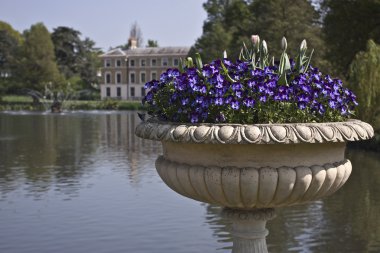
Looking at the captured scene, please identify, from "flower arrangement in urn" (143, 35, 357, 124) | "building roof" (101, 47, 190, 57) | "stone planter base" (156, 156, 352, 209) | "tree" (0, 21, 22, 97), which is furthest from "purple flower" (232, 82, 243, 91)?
"building roof" (101, 47, 190, 57)

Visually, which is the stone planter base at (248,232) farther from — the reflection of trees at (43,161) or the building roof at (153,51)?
the building roof at (153,51)

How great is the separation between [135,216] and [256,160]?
4801 millimetres

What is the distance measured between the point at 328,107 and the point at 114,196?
6166 mm

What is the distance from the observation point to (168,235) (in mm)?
6660

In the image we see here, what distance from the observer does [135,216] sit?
766cm

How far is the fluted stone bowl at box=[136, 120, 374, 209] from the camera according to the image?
3037mm

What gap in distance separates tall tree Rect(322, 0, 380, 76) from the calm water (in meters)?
11.7

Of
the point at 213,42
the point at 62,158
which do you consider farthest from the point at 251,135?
the point at 213,42

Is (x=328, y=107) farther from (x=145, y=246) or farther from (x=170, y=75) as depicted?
(x=145, y=246)

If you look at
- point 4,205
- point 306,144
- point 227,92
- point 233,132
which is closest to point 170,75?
point 227,92

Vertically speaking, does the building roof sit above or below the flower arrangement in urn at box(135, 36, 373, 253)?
above

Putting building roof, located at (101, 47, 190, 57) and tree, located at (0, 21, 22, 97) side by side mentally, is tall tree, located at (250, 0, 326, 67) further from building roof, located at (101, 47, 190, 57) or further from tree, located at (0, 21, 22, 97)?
building roof, located at (101, 47, 190, 57)

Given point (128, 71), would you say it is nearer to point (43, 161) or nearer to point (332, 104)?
point (43, 161)

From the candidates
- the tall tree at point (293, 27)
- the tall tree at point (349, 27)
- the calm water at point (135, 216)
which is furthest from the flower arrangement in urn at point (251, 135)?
the tall tree at point (293, 27)
